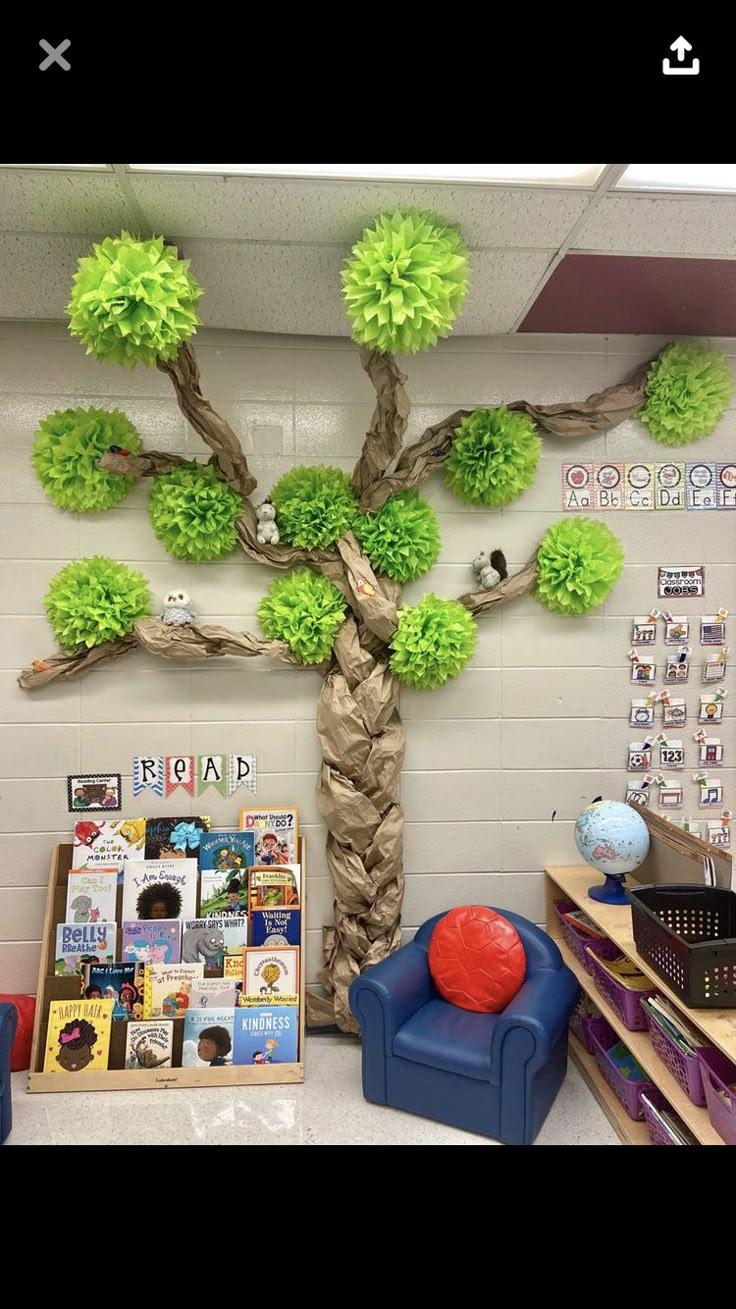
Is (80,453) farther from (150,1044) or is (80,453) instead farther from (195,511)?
(150,1044)

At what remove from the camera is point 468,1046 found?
7.87 feet

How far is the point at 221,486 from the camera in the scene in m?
2.80

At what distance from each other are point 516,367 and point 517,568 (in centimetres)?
77

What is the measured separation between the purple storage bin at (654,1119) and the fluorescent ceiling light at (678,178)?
100 inches

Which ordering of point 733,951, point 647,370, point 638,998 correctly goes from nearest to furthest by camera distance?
point 733,951 < point 638,998 < point 647,370

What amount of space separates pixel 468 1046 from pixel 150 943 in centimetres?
116

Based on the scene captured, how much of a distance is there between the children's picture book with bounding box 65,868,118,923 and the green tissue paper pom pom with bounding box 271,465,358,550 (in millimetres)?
1406

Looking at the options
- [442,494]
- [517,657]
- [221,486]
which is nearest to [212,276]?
[221,486]

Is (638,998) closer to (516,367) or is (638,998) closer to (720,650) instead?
(720,650)

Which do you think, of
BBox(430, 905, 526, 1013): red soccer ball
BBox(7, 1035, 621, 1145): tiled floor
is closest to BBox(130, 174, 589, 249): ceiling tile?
BBox(430, 905, 526, 1013): red soccer ball

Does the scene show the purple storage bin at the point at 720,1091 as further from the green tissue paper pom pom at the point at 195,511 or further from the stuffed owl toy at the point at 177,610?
the green tissue paper pom pom at the point at 195,511

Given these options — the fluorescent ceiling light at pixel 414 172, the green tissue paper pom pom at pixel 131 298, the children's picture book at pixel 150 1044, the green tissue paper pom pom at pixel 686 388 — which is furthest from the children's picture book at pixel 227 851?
the green tissue paper pom pom at pixel 686 388

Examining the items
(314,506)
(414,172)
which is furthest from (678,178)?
(314,506)

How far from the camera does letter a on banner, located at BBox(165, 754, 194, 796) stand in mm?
2969
